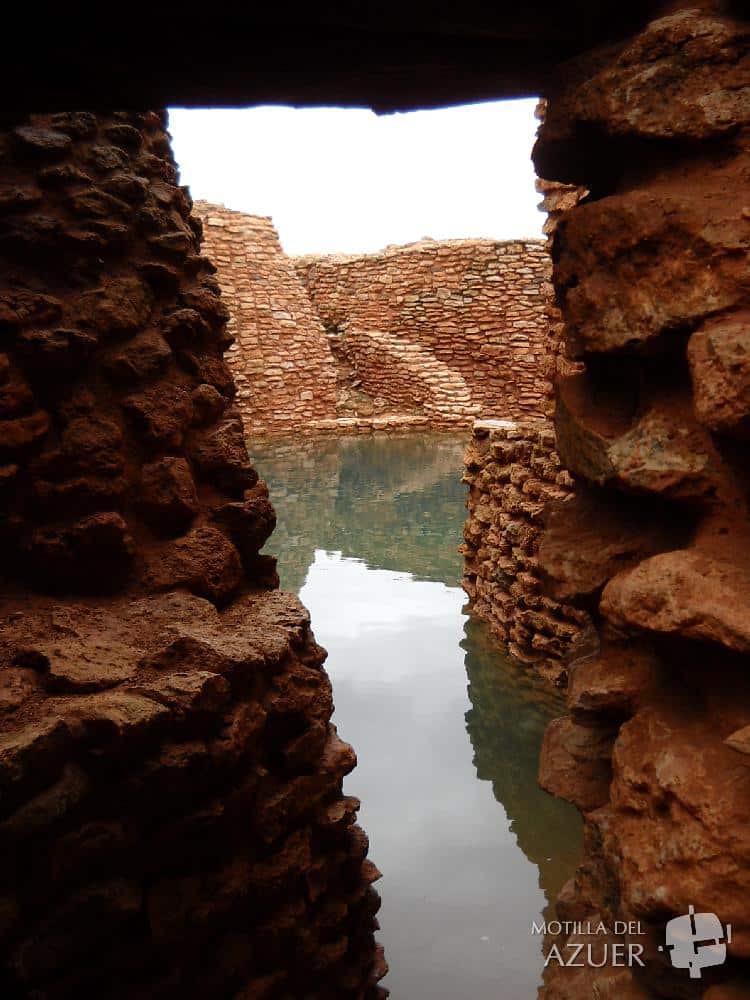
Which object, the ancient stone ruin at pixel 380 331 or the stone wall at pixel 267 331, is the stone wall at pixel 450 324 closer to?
the ancient stone ruin at pixel 380 331

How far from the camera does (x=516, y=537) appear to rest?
6422mm

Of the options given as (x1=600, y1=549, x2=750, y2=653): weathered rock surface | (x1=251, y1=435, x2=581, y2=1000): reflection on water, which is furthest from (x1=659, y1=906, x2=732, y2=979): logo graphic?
(x1=251, y1=435, x2=581, y2=1000): reflection on water

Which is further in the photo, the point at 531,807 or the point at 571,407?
the point at 531,807

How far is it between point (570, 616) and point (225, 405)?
11.4 feet


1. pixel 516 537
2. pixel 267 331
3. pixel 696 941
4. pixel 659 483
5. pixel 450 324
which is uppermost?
pixel 450 324

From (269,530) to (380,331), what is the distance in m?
16.4

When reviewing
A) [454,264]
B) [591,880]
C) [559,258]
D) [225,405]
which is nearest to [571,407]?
[559,258]

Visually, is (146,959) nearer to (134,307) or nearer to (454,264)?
(134,307)

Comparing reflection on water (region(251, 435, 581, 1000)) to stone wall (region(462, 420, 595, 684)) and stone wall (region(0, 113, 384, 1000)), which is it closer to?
stone wall (region(462, 420, 595, 684))

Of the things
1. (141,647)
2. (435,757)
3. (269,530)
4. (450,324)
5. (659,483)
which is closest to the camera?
(659,483)

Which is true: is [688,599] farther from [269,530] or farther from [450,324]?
[450,324]

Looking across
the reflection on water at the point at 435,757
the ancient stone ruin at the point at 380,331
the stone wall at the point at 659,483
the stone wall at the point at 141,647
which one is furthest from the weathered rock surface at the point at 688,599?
the ancient stone ruin at the point at 380,331

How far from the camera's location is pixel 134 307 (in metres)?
2.75

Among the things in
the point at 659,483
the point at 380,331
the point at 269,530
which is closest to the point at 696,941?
the point at 659,483
